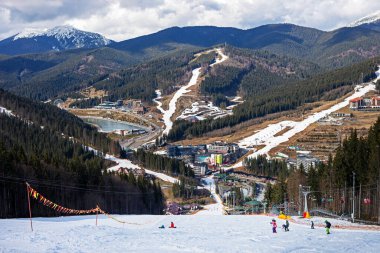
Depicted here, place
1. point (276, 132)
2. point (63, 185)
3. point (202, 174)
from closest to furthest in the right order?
point (63, 185) → point (202, 174) → point (276, 132)

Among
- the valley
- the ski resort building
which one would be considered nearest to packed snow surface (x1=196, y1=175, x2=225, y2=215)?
the valley

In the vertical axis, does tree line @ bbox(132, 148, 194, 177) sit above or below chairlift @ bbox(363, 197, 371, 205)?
above

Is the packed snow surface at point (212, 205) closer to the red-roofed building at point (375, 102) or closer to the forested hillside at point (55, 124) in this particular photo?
the forested hillside at point (55, 124)

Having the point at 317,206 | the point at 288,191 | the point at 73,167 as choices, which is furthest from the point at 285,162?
the point at 73,167

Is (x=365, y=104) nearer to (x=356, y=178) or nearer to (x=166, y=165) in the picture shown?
(x=166, y=165)

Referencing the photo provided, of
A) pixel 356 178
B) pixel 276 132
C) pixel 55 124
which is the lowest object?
pixel 356 178

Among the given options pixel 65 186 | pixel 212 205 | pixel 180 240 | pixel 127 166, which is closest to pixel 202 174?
pixel 127 166

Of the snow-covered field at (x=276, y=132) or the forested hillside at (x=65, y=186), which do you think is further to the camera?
the snow-covered field at (x=276, y=132)

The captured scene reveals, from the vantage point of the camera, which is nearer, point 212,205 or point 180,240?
point 180,240

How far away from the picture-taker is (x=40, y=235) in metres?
26.6

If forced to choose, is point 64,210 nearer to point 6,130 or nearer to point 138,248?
point 138,248

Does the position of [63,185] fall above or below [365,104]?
below

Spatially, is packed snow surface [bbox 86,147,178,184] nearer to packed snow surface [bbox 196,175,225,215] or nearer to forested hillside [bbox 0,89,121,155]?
forested hillside [bbox 0,89,121,155]

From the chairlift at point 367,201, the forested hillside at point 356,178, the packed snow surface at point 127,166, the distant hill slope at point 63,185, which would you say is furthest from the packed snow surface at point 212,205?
the chairlift at point 367,201
